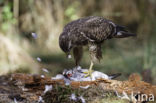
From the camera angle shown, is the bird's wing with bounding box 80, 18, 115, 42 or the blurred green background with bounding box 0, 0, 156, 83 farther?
the blurred green background with bounding box 0, 0, 156, 83

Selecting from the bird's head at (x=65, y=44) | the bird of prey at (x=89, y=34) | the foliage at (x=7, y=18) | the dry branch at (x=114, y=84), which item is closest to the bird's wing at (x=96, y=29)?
the bird of prey at (x=89, y=34)

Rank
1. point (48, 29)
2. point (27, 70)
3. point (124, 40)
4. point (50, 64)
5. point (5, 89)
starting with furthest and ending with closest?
point (124, 40), point (48, 29), point (50, 64), point (27, 70), point (5, 89)

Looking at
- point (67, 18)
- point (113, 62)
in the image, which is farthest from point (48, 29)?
point (113, 62)

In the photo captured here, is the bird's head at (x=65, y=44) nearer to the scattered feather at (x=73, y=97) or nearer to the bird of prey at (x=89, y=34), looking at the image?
the bird of prey at (x=89, y=34)

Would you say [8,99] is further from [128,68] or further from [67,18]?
[67,18]

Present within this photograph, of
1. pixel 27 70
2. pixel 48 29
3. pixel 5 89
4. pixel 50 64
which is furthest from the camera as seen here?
pixel 48 29

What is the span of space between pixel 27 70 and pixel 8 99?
395 centimetres

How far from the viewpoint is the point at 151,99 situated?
394cm

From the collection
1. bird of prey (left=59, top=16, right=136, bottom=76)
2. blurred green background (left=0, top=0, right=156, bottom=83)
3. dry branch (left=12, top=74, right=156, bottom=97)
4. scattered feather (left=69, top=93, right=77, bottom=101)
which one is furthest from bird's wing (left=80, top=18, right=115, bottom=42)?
blurred green background (left=0, top=0, right=156, bottom=83)

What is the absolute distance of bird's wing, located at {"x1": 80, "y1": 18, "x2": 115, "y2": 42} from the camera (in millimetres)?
5230

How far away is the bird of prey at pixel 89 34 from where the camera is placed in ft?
16.7

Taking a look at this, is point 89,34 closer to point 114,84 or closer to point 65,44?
point 65,44

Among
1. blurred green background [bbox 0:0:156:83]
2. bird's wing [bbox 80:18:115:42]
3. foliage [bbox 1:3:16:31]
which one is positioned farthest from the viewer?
foliage [bbox 1:3:16:31]

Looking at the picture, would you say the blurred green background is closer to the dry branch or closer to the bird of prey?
the bird of prey
